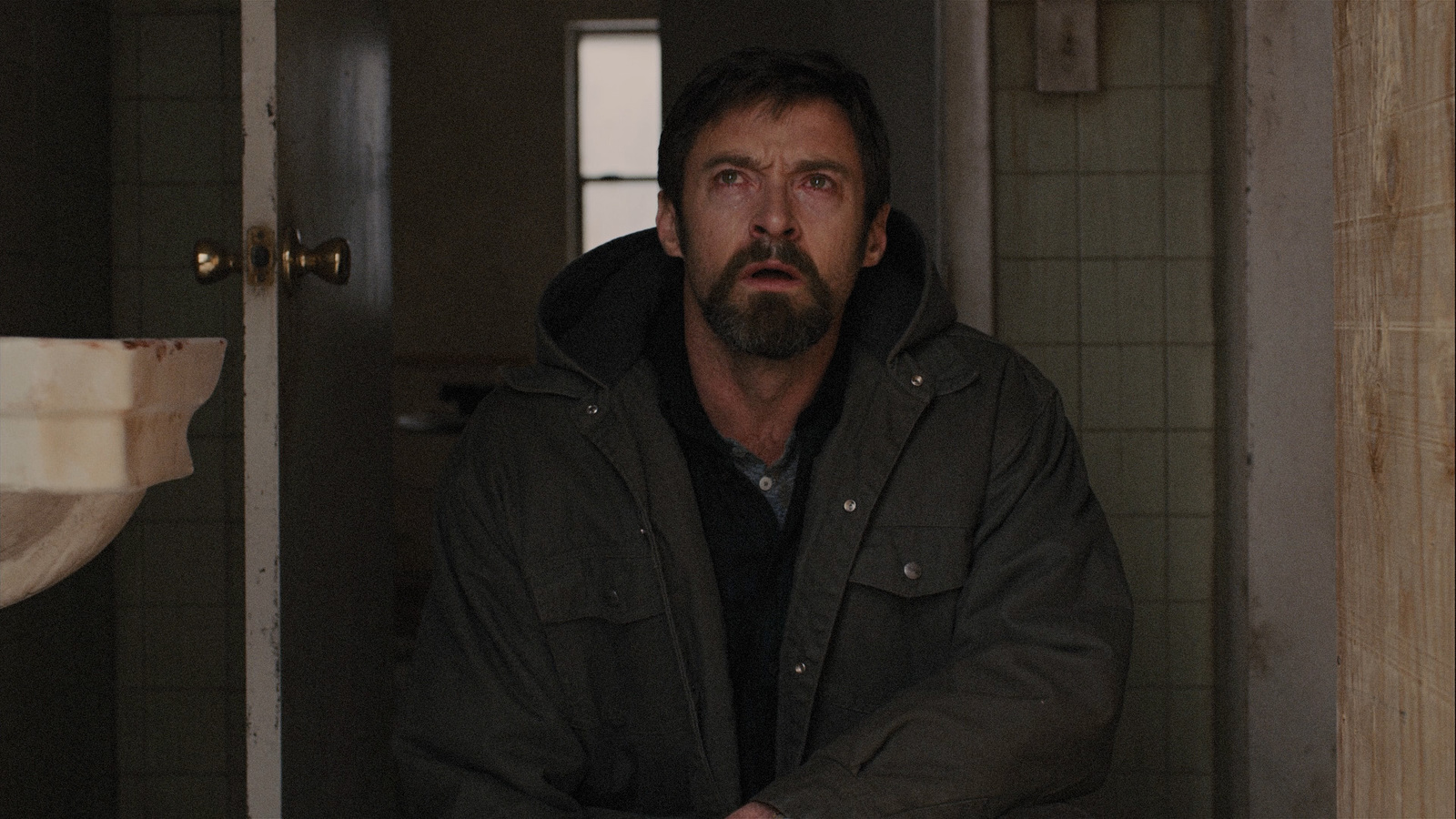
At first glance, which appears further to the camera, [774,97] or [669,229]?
Answer: [669,229]

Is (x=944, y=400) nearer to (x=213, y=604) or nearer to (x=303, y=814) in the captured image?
(x=303, y=814)

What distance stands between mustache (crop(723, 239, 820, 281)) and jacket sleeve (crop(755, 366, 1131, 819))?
0.36 meters

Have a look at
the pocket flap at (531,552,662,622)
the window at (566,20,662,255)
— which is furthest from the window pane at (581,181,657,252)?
the pocket flap at (531,552,662,622)

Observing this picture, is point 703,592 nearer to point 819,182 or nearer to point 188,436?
point 819,182

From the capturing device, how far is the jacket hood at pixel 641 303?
1941 millimetres

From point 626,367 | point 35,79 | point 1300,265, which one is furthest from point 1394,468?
point 35,79

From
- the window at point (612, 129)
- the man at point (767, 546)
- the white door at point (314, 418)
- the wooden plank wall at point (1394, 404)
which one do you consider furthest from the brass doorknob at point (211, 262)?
the window at point (612, 129)

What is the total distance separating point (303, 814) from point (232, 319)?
114 centimetres

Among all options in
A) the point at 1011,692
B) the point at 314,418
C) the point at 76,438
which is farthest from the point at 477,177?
the point at 76,438

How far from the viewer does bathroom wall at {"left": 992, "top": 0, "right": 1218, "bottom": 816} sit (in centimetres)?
281

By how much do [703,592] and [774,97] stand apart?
67 centimetres

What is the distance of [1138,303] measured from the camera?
9.35 ft

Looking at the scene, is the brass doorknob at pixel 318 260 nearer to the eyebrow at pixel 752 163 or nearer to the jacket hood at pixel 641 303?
the jacket hood at pixel 641 303

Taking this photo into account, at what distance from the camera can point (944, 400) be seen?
75.1 inches
